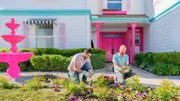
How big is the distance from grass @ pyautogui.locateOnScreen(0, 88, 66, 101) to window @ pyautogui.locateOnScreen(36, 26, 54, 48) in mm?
6663

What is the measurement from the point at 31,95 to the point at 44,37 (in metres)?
7.40

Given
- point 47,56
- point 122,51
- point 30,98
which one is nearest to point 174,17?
point 122,51

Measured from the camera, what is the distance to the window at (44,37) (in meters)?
12.4

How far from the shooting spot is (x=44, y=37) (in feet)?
40.7

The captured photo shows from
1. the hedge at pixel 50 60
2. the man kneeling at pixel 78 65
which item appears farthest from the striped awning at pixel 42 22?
Answer: the man kneeling at pixel 78 65

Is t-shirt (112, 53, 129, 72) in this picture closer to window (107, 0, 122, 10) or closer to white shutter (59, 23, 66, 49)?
white shutter (59, 23, 66, 49)

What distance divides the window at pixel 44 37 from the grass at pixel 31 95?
666cm

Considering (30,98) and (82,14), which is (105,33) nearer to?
(82,14)

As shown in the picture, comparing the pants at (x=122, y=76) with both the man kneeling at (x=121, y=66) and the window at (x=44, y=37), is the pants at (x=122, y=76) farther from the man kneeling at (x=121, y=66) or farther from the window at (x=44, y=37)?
the window at (x=44, y=37)

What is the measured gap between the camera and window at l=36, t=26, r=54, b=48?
12367 millimetres

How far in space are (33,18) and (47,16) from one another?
0.86 metres

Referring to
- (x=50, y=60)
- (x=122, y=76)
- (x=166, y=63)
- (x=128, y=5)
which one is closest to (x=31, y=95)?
(x=122, y=76)

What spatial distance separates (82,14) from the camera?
40.4 ft

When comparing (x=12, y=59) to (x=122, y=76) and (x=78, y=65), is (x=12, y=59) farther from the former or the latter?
(x=122, y=76)
